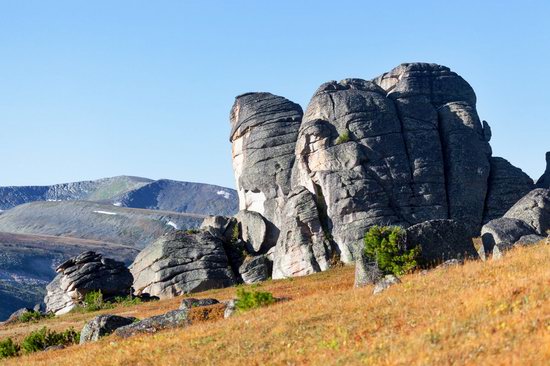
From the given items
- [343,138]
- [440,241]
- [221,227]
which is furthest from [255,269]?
[440,241]

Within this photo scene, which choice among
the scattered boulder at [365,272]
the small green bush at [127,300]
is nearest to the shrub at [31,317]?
the small green bush at [127,300]

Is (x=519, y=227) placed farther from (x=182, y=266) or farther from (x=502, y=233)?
(x=182, y=266)

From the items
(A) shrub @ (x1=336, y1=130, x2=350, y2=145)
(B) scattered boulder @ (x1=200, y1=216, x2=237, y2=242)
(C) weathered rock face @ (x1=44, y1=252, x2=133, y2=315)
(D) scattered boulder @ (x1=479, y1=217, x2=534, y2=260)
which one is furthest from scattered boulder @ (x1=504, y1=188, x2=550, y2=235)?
(C) weathered rock face @ (x1=44, y1=252, x2=133, y2=315)

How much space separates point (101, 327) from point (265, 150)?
1944 inches

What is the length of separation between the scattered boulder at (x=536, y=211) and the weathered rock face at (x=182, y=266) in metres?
27.4

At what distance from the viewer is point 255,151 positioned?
83.0m

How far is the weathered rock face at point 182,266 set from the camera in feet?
228

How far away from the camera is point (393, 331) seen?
2042cm

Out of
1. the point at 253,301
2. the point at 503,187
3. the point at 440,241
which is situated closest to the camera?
the point at 253,301

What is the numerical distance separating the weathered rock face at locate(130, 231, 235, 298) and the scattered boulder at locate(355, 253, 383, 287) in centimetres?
3004

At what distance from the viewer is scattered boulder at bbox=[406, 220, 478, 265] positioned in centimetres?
4188

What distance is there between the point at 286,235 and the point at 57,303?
79.1 feet

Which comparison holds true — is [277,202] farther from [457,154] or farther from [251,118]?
[457,154]

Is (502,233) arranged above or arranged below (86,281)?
below
